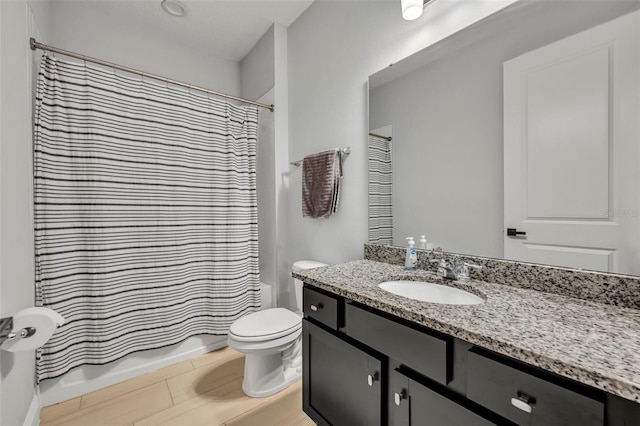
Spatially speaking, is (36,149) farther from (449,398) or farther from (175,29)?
(449,398)

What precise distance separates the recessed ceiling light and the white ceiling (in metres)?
0.04

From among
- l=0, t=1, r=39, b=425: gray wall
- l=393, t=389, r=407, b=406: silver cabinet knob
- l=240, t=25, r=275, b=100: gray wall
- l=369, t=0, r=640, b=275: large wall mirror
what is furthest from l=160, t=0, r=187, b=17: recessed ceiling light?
l=393, t=389, r=407, b=406: silver cabinet knob

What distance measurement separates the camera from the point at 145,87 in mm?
1879

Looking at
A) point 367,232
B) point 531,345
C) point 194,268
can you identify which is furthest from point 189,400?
point 531,345

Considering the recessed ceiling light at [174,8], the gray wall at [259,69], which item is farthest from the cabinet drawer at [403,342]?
the recessed ceiling light at [174,8]

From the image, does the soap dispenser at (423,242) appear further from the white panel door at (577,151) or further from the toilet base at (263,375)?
the toilet base at (263,375)

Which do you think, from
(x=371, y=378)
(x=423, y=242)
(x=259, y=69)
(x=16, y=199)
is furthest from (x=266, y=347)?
(x=259, y=69)

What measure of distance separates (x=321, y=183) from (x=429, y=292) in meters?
1.00

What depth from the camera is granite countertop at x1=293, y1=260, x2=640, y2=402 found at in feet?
1.75

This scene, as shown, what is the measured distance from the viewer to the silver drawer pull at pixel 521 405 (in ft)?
2.03

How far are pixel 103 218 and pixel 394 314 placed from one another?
72.0 inches

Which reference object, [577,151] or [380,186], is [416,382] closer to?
[577,151]

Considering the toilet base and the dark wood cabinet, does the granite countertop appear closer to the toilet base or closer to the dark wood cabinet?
the dark wood cabinet

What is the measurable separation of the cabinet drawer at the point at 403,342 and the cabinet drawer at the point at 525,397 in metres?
0.07
